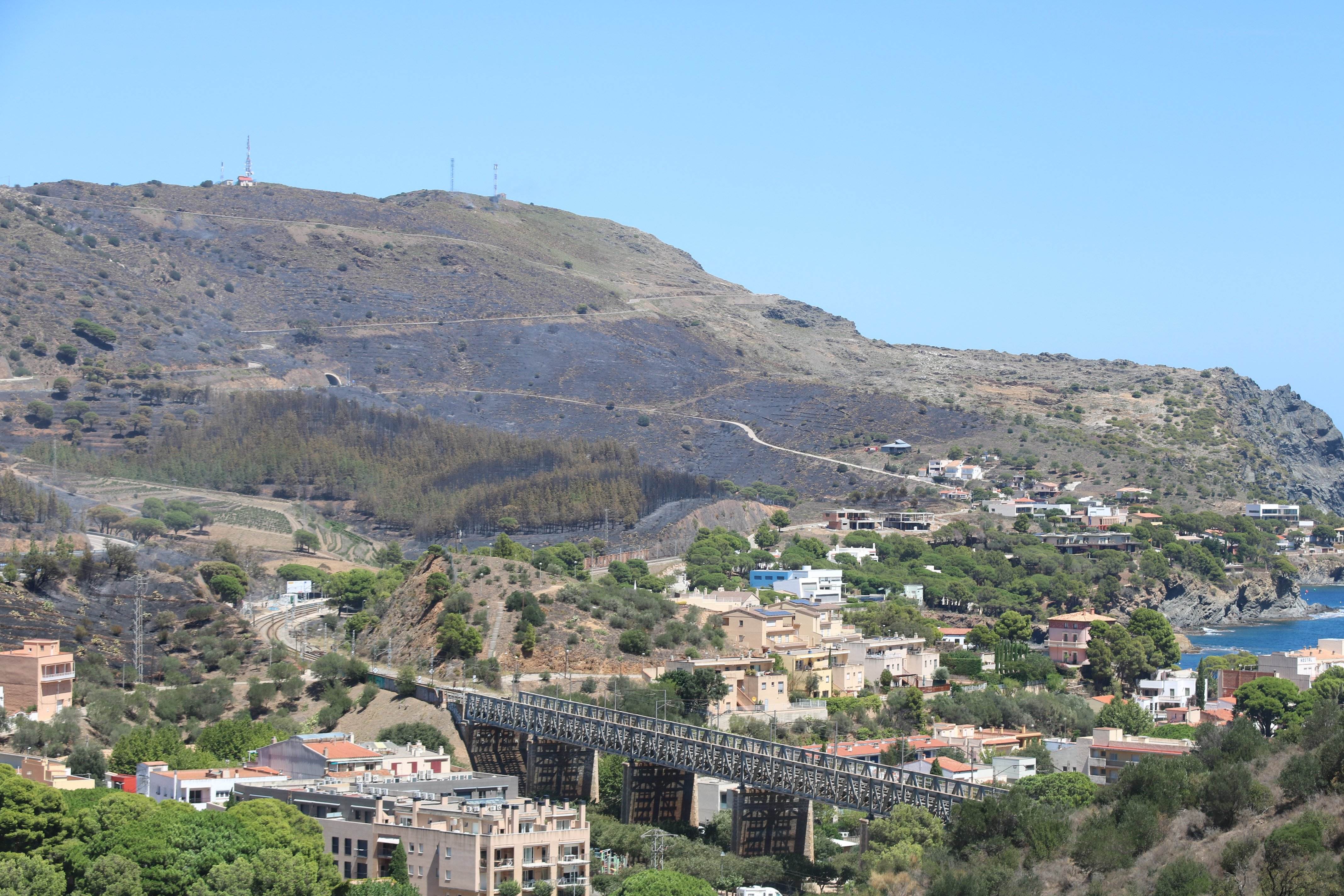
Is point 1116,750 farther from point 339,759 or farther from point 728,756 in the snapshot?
point 339,759

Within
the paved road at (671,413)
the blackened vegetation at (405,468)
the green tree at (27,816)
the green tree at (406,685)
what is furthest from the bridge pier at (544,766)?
the paved road at (671,413)

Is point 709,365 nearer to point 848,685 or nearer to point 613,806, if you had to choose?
point 848,685

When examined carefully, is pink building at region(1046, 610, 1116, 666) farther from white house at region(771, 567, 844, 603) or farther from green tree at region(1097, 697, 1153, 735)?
green tree at region(1097, 697, 1153, 735)

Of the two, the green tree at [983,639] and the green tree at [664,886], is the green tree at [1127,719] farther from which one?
the green tree at [664,886]

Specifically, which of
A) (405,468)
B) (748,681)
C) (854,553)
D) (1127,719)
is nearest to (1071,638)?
(1127,719)

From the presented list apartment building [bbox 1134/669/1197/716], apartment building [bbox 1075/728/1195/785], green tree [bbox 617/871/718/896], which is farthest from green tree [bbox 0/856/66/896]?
apartment building [bbox 1134/669/1197/716]

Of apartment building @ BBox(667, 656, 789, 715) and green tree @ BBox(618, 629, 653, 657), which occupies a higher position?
green tree @ BBox(618, 629, 653, 657)

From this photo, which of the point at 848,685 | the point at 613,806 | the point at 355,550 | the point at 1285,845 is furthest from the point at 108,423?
the point at 1285,845
